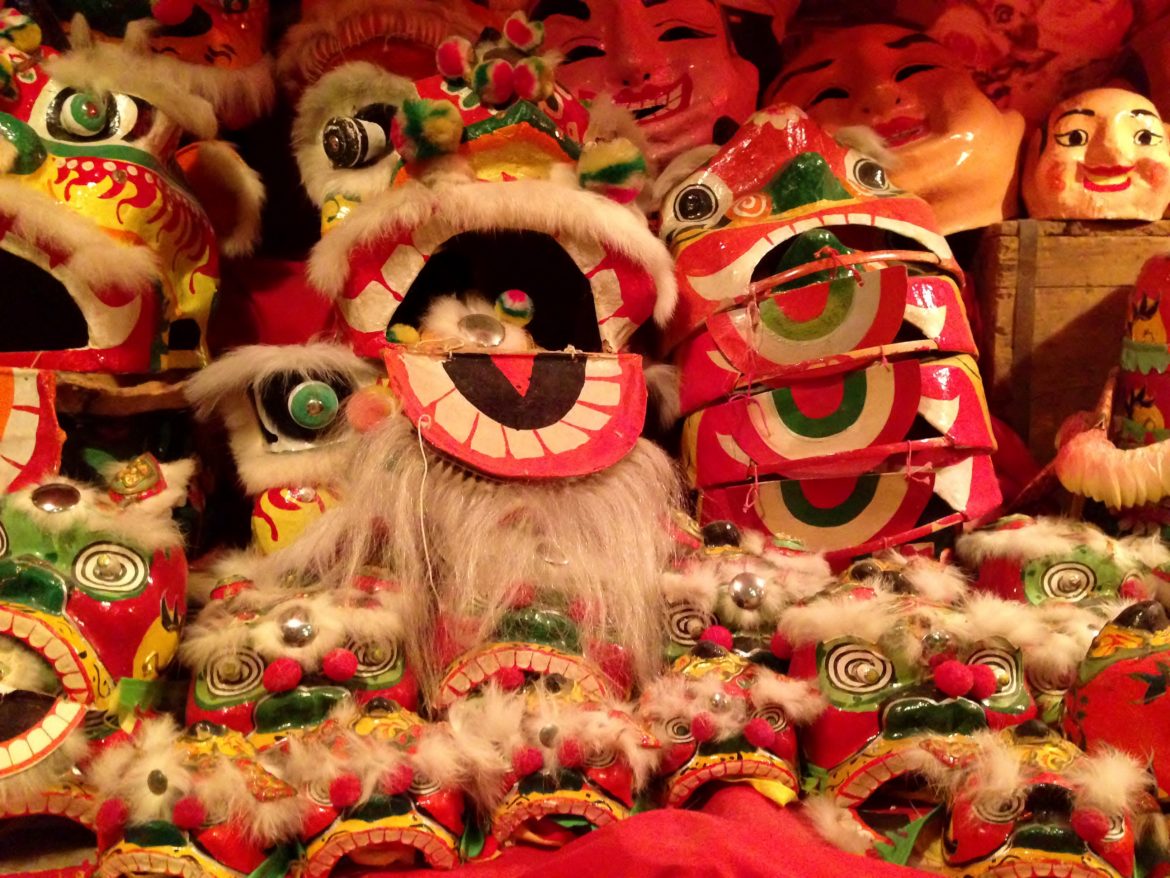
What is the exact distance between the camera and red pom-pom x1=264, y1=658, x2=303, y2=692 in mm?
1175

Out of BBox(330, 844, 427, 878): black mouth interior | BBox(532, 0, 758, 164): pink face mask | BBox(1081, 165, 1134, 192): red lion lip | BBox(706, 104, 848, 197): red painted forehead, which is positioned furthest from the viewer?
BBox(1081, 165, 1134, 192): red lion lip

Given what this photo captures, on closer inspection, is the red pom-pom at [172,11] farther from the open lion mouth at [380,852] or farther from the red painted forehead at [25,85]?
the open lion mouth at [380,852]

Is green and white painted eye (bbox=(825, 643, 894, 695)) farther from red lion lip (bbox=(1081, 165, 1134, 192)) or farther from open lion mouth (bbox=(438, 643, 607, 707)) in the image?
red lion lip (bbox=(1081, 165, 1134, 192))

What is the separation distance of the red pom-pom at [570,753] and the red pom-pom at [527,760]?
2 centimetres

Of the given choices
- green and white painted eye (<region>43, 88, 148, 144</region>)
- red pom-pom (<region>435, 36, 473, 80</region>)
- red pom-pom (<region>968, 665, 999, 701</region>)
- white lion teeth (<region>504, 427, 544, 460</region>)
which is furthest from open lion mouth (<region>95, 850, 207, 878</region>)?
red pom-pom (<region>435, 36, 473, 80</region>)

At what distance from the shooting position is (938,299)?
64.6 inches

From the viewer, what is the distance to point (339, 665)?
1195mm

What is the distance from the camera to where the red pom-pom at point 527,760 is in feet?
3.61

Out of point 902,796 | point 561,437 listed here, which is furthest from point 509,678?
point 902,796

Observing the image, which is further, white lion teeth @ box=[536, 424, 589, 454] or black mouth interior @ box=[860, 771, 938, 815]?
white lion teeth @ box=[536, 424, 589, 454]

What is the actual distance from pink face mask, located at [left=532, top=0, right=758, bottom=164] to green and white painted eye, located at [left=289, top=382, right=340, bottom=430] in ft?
2.36

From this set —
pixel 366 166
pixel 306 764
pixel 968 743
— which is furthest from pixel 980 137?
pixel 306 764

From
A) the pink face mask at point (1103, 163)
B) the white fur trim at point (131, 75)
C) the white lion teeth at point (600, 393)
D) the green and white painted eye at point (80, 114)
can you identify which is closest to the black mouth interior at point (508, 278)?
the white lion teeth at point (600, 393)

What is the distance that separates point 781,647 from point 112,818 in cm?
76
